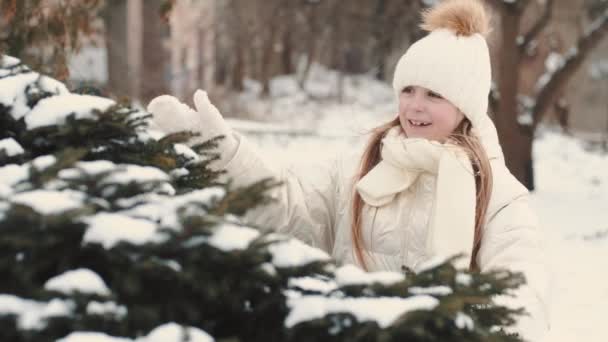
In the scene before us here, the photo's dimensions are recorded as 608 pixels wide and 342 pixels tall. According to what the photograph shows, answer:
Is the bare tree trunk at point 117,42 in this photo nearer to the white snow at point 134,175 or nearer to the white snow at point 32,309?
the white snow at point 134,175

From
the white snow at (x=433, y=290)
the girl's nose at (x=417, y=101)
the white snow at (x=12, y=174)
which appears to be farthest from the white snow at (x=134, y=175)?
the girl's nose at (x=417, y=101)

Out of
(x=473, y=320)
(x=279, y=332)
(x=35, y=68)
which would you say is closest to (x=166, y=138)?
(x=35, y=68)

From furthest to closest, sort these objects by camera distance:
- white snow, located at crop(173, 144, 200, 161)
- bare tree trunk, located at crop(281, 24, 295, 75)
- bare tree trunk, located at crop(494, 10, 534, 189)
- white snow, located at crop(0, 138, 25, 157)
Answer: bare tree trunk, located at crop(281, 24, 295, 75), bare tree trunk, located at crop(494, 10, 534, 189), white snow, located at crop(173, 144, 200, 161), white snow, located at crop(0, 138, 25, 157)

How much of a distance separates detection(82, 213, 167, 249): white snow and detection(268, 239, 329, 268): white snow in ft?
0.69

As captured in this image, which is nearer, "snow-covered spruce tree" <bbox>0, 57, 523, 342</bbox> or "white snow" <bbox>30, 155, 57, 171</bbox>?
"snow-covered spruce tree" <bbox>0, 57, 523, 342</bbox>

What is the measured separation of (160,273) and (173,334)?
0.39 ft

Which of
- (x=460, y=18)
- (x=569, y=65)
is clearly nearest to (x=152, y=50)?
(x=569, y=65)

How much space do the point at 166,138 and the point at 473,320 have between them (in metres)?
0.74

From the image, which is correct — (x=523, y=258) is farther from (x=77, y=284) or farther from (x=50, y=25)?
(x=50, y=25)

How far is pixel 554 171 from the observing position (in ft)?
41.0

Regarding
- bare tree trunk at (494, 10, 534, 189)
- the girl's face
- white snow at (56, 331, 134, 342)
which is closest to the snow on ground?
the girl's face

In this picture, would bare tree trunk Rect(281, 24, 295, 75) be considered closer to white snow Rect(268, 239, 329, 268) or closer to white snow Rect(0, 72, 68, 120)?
white snow Rect(0, 72, 68, 120)

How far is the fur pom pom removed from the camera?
291cm

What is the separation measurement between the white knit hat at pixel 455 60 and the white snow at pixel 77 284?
5.68ft
